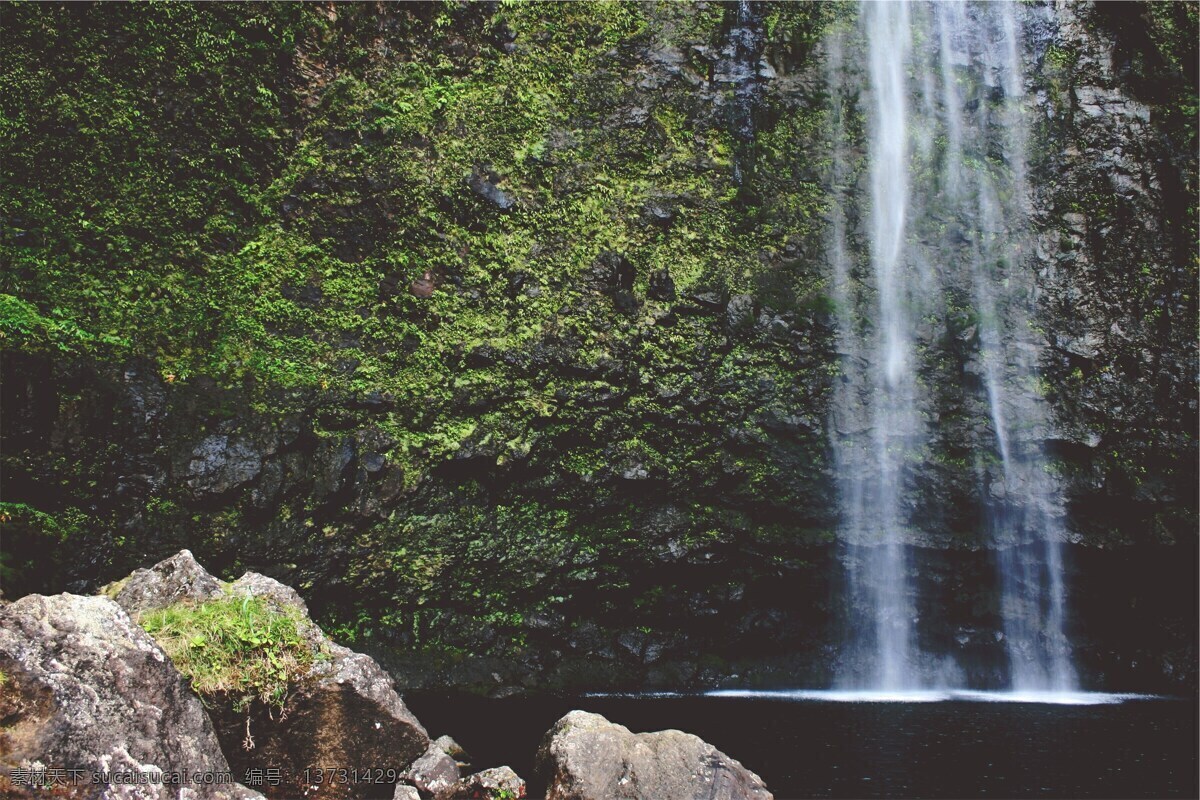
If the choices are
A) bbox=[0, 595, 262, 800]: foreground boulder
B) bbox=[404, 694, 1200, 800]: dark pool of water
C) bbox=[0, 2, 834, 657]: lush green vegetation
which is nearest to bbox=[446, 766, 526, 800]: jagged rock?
bbox=[404, 694, 1200, 800]: dark pool of water

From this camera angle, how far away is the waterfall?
35.8ft

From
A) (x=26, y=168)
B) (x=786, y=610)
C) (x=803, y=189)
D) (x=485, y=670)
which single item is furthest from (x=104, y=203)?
(x=786, y=610)

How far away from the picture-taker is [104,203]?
30.0ft

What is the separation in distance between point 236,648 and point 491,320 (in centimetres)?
659

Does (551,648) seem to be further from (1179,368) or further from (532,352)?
(1179,368)

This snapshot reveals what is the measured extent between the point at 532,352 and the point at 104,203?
5432 millimetres

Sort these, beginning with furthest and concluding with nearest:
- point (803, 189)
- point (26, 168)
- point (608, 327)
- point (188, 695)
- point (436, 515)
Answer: point (803, 189) < point (608, 327) < point (436, 515) < point (26, 168) < point (188, 695)

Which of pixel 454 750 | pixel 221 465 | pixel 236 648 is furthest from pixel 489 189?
pixel 236 648

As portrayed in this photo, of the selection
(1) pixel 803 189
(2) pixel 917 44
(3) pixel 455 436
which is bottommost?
(3) pixel 455 436

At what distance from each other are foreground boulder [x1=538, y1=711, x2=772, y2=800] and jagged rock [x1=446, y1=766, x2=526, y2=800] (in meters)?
0.23

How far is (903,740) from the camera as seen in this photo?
713 cm

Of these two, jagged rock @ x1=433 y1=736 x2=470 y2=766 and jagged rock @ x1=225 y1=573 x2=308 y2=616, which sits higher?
jagged rock @ x1=225 y1=573 x2=308 y2=616

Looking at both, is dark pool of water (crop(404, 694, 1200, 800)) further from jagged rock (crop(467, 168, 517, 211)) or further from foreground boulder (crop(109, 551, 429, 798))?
jagged rock (crop(467, 168, 517, 211))

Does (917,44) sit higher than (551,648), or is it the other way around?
(917,44)
